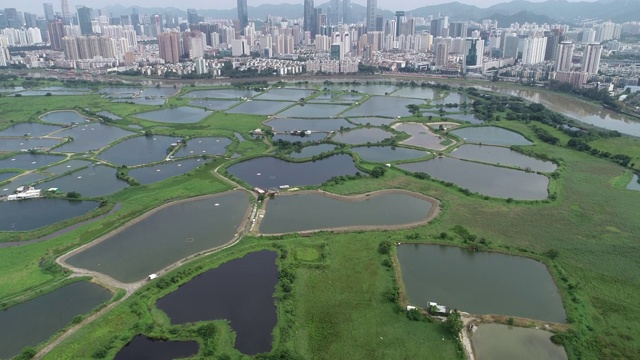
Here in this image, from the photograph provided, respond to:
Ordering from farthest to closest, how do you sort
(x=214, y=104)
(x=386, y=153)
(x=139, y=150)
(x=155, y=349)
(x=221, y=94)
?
1. (x=221, y=94)
2. (x=214, y=104)
3. (x=139, y=150)
4. (x=386, y=153)
5. (x=155, y=349)

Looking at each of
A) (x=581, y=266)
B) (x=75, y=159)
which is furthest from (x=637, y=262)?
(x=75, y=159)

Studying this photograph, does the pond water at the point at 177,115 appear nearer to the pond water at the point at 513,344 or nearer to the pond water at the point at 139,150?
the pond water at the point at 139,150

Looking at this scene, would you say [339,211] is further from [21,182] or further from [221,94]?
[221,94]

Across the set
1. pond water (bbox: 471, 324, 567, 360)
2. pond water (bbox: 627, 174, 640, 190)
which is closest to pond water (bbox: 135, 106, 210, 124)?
pond water (bbox: 471, 324, 567, 360)

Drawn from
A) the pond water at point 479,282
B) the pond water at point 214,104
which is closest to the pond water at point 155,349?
the pond water at point 479,282

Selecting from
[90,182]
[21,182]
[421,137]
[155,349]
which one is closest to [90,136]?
[21,182]
